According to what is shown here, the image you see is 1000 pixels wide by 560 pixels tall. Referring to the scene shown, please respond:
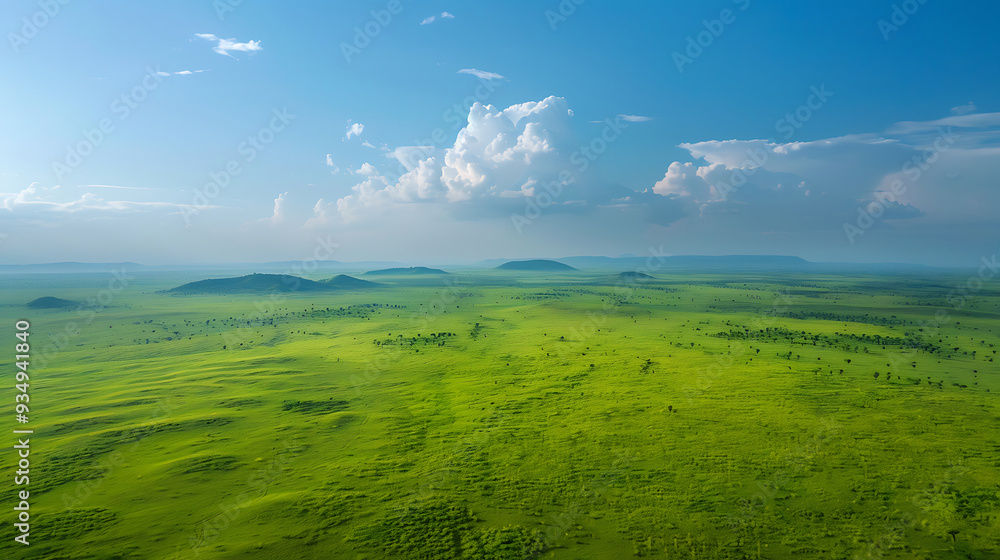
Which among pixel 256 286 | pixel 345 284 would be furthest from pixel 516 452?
pixel 345 284

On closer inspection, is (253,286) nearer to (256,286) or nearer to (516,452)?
(256,286)

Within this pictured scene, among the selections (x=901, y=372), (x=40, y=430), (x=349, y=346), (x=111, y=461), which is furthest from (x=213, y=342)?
(x=901, y=372)

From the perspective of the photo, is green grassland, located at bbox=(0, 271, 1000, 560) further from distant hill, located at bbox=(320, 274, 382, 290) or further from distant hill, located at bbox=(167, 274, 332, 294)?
distant hill, located at bbox=(320, 274, 382, 290)

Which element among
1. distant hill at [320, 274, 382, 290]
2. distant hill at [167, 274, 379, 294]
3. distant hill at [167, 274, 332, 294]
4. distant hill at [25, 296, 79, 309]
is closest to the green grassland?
distant hill at [25, 296, 79, 309]

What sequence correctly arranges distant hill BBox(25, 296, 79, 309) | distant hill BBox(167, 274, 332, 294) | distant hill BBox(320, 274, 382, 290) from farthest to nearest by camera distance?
1. distant hill BBox(320, 274, 382, 290)
2. distant hill BBox(167, 274, 332, 294)
3. distant hill BBox(25, 296, 79, 309)

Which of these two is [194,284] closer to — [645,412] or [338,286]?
[338,286]

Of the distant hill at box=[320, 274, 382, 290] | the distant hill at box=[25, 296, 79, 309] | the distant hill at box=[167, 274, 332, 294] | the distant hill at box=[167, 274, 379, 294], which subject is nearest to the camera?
the distant hill at box=[25, 296, 79, 309]

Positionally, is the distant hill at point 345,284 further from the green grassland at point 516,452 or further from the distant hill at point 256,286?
the green grassland at point 516,452
